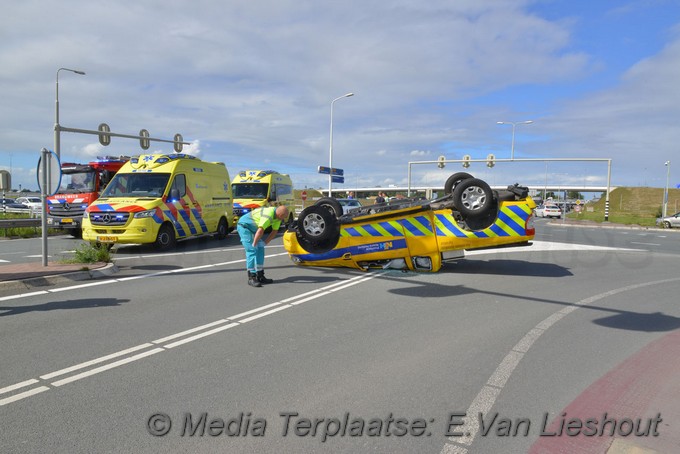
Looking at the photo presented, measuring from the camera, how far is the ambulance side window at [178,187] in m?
13.1

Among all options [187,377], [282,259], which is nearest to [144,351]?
[187,377]

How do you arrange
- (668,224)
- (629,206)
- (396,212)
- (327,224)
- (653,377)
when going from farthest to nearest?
1. (629,206)
2. (668,224)
3. (396,212)
4. (327,224)
5. (653,377)

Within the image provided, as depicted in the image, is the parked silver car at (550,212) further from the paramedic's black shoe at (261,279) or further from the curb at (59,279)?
the curb at (59,279)

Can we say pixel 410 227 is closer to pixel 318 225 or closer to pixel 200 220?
pixel 318 225

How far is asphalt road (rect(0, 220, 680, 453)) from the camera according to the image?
321 centimetres

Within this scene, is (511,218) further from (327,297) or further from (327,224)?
(327,297)

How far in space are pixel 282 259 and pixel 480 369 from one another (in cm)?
774

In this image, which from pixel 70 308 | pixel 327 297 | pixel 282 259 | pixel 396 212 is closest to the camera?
pixel 70 308

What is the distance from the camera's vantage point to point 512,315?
6371mm

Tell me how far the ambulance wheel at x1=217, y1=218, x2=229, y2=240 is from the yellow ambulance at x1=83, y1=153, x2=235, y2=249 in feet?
0.23

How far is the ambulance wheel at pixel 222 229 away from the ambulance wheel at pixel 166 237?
9.47 feet

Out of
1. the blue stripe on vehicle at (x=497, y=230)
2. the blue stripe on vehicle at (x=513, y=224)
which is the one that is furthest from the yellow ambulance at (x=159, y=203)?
the blue stripe on vehicle at (x=513, y=224)

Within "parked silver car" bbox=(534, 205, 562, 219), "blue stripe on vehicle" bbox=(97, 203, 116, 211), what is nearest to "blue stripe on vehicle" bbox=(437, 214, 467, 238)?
"blue stripe on vehicle" bbox=(97, 203, 116, 211)

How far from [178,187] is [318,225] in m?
6.41
